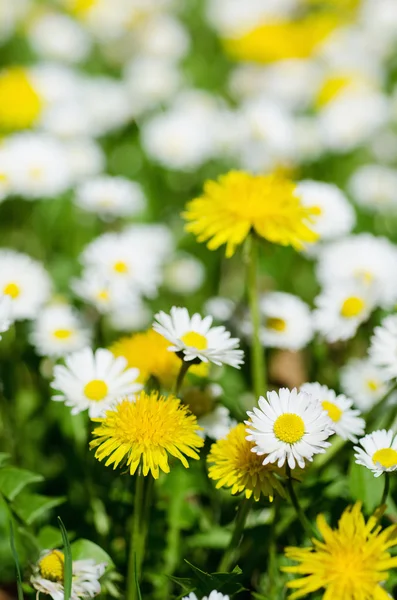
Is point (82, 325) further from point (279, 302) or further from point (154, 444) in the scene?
point (154, 444)

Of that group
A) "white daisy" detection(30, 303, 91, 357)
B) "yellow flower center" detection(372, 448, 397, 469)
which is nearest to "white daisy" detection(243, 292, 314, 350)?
"white daisy" detection(30, 303, 91, 357)

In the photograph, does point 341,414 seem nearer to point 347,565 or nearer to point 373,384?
point 347,565

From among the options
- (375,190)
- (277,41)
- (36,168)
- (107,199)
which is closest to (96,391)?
(107,199)

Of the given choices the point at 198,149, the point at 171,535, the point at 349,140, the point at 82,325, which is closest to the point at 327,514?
the point at 171,535

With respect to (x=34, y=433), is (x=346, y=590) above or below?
above

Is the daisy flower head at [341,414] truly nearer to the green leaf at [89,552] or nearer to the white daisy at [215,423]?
the white daisy at [215,423]

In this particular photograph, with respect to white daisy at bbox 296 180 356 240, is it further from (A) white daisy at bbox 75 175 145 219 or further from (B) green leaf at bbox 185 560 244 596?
(B) green leaf at bbox 185 560 244 596
